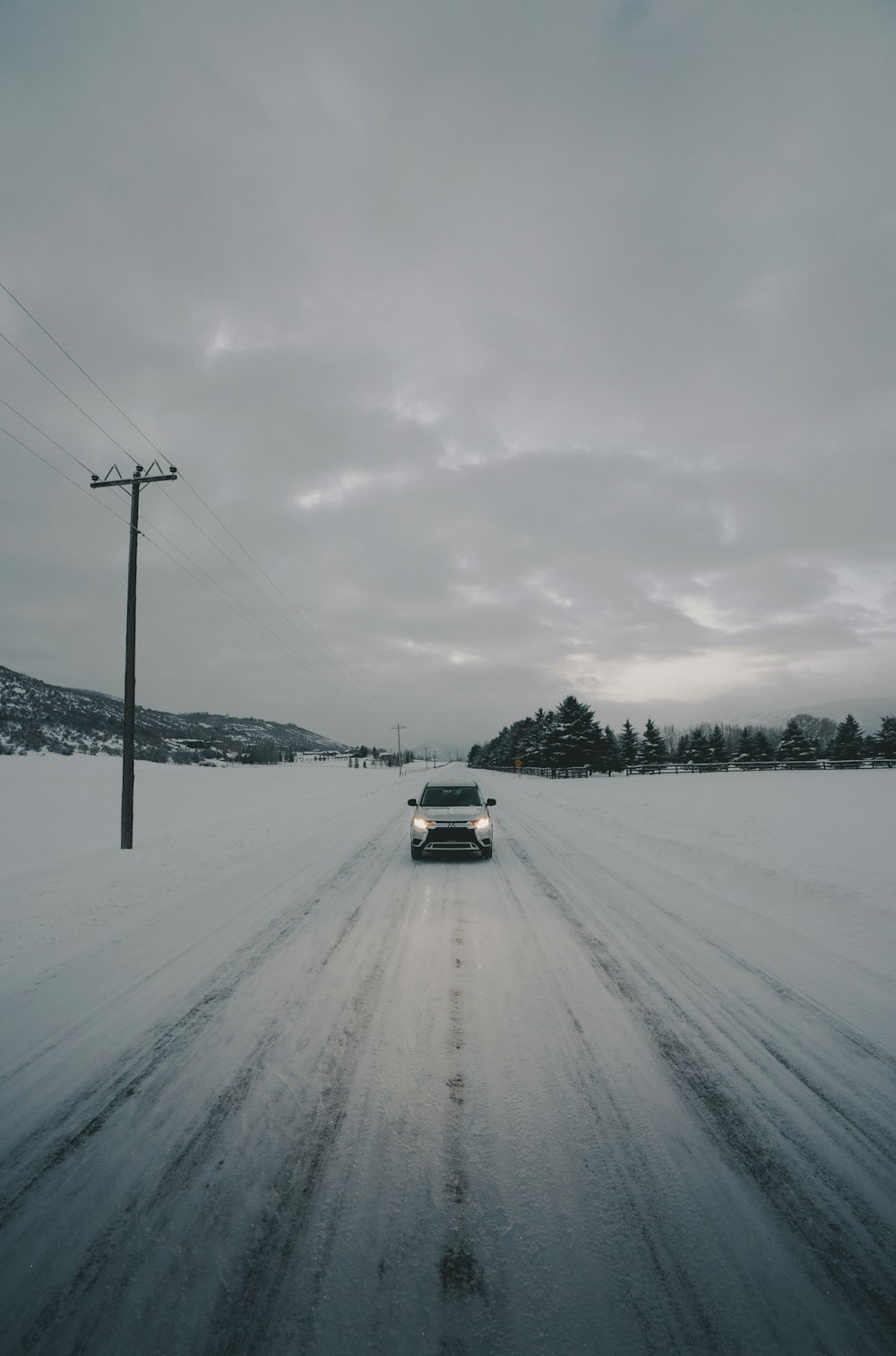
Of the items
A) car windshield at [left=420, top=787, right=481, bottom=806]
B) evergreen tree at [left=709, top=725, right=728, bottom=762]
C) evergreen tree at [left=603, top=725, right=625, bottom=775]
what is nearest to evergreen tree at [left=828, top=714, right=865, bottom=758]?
evergreen tree at [left=709, top=725, right=728, bottom=762]

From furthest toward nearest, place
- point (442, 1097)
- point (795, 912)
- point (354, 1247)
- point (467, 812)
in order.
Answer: point (467, 812) < point (795, 912) < point (442, 1097) < point (354, 1247)

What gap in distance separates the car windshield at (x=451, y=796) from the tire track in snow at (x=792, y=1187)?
758 cm

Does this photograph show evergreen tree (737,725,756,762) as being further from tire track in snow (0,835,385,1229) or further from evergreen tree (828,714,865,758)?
tire track in snow (0,835,385,1229)

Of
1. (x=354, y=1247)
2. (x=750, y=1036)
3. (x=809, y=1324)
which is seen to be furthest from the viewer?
(x=750, y=1036)

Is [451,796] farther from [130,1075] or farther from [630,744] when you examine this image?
[630,744]

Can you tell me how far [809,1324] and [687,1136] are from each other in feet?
3.45

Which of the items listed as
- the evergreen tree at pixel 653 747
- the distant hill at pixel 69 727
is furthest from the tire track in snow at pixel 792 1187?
the evergreen tree at pixel 653 747

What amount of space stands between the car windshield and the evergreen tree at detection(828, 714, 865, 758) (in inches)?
2858

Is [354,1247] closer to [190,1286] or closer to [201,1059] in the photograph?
[190,1286]

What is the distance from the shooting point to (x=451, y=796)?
12375mm

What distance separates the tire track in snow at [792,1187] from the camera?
7.52 feet

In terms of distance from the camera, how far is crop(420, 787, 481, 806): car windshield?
1212 centimetres

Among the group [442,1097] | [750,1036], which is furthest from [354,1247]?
[750,1036]

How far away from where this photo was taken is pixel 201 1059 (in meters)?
3.95
